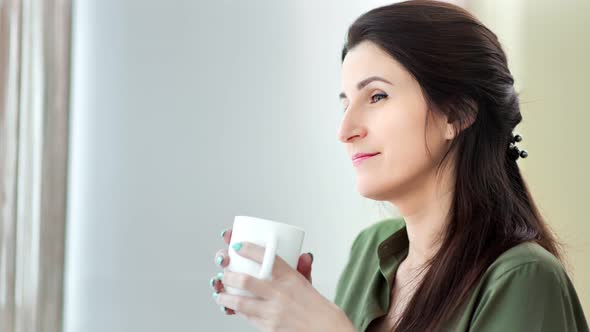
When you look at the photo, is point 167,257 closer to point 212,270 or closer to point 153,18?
point 212,270

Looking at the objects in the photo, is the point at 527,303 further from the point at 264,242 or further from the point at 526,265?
the point at 264,242

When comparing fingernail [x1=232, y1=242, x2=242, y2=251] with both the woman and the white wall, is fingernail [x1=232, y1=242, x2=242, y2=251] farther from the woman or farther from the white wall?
the white wall

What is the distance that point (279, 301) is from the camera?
962mm

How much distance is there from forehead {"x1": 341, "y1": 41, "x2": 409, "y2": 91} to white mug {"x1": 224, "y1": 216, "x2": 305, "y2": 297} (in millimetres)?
321

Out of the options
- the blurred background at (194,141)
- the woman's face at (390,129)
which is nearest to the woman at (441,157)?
the woman's face at (390,129)

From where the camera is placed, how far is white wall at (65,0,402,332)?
158cm

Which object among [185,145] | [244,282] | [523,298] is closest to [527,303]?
[523,298]

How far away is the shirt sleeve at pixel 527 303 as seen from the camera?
1.00 metres

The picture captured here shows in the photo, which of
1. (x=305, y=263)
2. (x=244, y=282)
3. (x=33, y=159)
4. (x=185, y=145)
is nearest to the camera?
(x=244, y=282)

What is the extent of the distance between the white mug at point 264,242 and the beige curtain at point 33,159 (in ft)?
1.96

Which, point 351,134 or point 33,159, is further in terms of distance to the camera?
point 33,159

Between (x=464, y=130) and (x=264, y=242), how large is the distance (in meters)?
0.42

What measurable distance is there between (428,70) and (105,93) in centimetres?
77

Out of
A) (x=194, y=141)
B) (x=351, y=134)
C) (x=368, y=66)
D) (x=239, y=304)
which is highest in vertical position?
(x=368, y=66)
